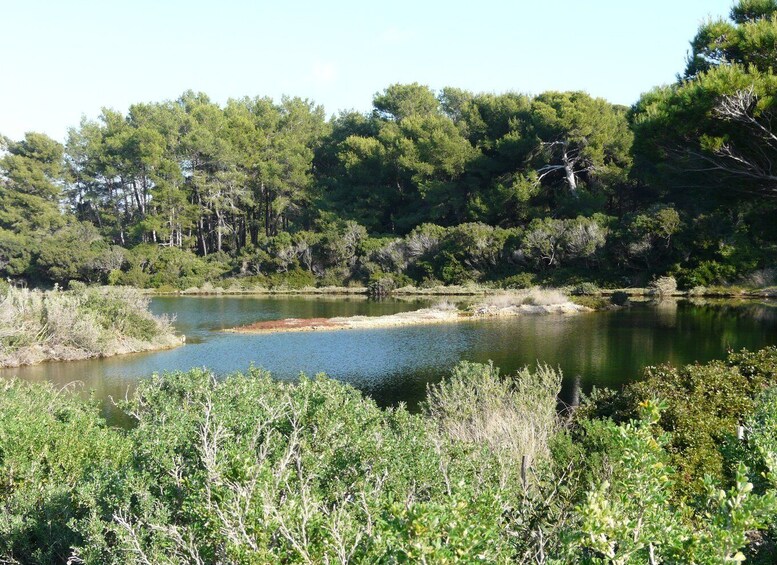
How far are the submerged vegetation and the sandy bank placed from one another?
1982 cm

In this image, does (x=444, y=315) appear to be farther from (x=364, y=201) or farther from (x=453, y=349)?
(x=364, y=201)

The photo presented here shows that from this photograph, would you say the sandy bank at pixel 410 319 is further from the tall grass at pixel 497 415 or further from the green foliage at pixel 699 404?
the green foliage at pixel 699 404

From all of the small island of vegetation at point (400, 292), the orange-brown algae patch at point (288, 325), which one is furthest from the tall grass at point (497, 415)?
the orange-brown algae patch at point (288, 325)

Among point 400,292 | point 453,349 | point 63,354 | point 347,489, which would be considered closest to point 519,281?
point 400,292

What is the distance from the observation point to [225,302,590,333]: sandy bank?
27469mm

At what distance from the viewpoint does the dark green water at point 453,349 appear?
15.9 metres

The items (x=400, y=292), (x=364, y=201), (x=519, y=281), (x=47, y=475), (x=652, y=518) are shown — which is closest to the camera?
(x=652, y=518)

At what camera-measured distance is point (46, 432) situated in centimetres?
589

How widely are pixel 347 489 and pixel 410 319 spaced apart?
24.7m

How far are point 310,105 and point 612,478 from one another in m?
70.2

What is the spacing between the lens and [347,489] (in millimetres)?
4402

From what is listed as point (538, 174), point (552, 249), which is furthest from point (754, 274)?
point (538, 174)

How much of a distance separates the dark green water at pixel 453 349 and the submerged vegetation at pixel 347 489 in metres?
7.47

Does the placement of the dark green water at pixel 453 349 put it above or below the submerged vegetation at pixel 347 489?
below
